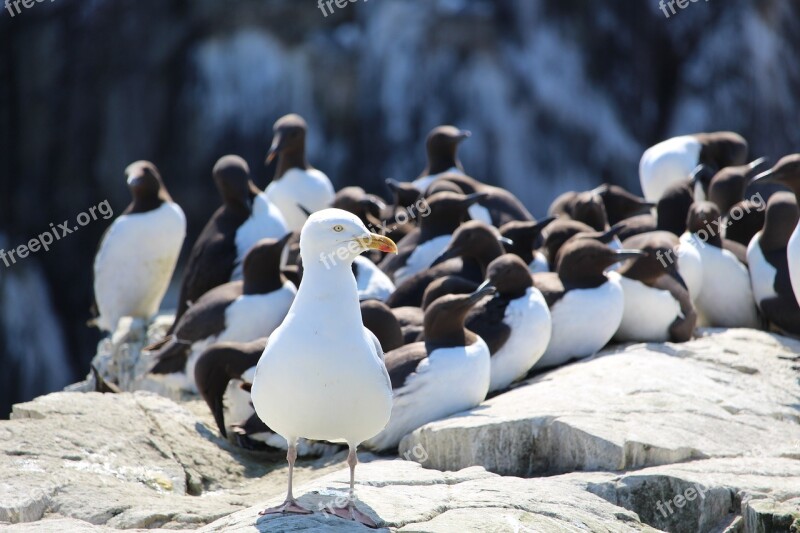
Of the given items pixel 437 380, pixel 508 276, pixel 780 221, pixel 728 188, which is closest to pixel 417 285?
pixel 508 276

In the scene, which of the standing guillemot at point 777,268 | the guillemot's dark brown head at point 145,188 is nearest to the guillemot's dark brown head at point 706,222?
the standing guillemot at point 777,268

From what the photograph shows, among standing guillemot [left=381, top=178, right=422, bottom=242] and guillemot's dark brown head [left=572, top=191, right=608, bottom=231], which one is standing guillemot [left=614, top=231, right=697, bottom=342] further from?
standing guillemot [left=381, top=178, right=422, bottom=242]

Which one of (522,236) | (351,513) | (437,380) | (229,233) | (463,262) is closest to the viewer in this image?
(351,513)

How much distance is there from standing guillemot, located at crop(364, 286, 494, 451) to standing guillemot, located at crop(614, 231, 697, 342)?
6.25ft

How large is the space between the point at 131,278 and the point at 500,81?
7947mm

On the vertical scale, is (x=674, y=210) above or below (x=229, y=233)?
below

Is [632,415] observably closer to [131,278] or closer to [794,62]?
[131,278]

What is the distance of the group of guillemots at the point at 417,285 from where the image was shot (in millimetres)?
5137

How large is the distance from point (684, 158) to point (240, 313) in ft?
18.1

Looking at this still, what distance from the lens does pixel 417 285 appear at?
9.00m

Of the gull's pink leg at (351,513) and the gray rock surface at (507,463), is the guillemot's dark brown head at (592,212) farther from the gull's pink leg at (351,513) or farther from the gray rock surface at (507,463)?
the gull's pink leg at (351,513)

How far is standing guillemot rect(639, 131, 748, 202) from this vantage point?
40.3 feet

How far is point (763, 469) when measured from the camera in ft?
20.4

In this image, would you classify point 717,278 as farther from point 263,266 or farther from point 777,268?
point 263,266
